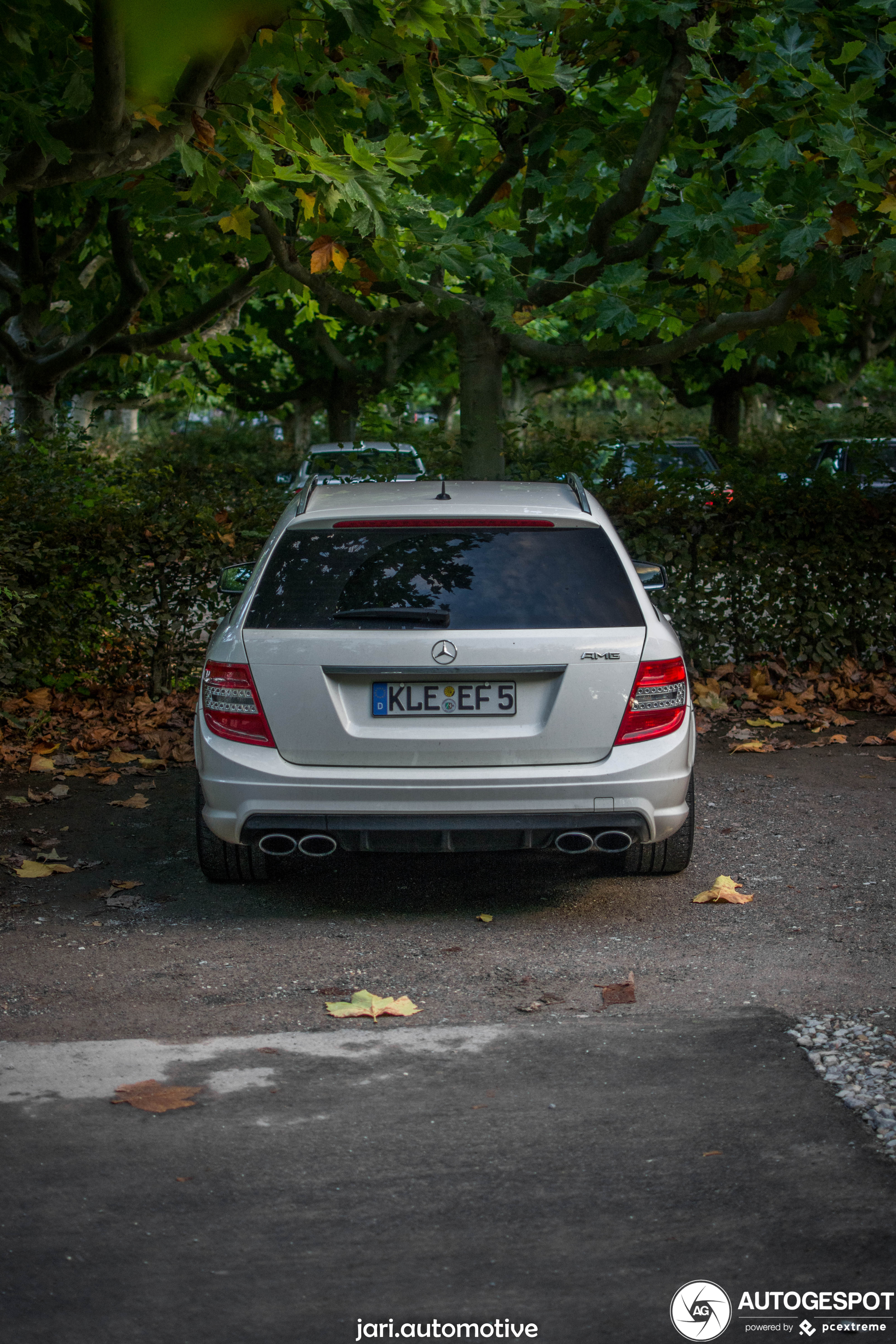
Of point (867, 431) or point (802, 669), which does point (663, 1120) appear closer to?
point (802, 669)

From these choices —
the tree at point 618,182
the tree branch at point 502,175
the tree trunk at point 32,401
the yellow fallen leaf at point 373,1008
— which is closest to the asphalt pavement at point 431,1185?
the yellow fallen leaf at point 373,1008

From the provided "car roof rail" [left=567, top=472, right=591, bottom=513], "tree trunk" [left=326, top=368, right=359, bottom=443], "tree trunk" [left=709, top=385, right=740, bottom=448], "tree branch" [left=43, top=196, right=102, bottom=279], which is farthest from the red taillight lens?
"tree trunk" [left=326, top=368, right=359, bottom=443]

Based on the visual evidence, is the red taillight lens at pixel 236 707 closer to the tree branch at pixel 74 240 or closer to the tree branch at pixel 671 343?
the tree branch at pixel 671 343

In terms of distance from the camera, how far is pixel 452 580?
17.0ft

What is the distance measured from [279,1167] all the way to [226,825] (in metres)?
1.96

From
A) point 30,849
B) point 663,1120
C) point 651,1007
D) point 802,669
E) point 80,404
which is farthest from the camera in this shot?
point 80,404

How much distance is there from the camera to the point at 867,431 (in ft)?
33.6

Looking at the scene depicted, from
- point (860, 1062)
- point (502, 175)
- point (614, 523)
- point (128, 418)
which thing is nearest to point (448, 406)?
point (128, 418)

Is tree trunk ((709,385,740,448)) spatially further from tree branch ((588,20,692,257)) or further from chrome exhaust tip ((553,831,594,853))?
chrome exhaust tip ((553,831,594,853))

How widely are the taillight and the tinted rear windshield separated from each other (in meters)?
0.21

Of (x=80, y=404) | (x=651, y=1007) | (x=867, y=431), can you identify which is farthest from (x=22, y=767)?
(x=80, y=404)

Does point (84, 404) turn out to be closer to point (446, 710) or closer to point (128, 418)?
point (128, 418)

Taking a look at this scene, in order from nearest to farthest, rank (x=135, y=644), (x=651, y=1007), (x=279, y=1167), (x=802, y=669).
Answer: (x=279, y=1167) < (x=651, y=1007) < (x=135, y=644) < (x=802, y=669)

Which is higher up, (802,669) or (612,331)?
(612,331)
